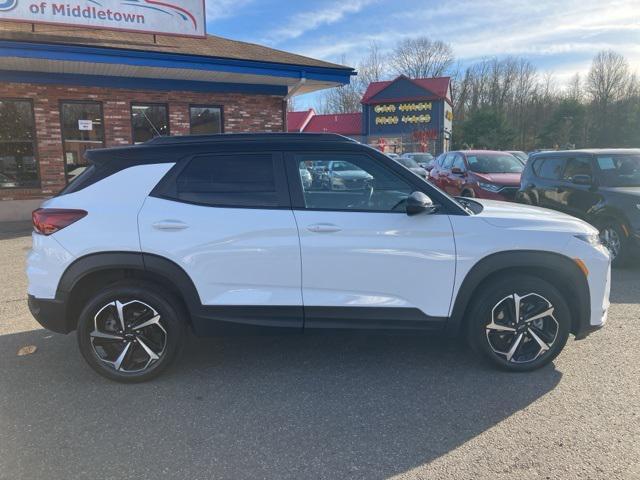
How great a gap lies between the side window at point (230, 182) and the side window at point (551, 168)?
648cm

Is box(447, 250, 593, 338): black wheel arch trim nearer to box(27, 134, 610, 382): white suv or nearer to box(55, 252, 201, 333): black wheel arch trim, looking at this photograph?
box(27, 134, 610, 382): white suv

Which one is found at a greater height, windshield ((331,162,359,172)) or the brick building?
the brick building

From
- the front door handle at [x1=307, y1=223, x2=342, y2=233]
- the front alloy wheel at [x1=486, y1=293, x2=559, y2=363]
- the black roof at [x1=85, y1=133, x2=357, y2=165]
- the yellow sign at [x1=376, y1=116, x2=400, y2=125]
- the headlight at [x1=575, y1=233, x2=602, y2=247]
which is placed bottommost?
the front alloy wheel at [x1=486, y1=293, x2=559, y2=363]

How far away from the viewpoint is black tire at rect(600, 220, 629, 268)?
22.2ft

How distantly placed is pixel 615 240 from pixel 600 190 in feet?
2.61

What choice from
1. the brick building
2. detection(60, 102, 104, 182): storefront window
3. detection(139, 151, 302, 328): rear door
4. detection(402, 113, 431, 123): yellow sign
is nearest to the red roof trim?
detection(402, 113, 431, 123): yellow sign

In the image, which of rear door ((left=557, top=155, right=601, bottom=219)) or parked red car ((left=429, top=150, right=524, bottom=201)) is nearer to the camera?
rear door ((left=557, top=155, right=601, bottom=219))

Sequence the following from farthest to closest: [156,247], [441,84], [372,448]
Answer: [441,84] < [156,247] < [372,448]

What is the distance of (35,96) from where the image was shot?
1118 centimetres

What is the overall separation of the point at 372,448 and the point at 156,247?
199 cm

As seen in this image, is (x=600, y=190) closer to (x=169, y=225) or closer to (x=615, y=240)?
(x=615, y=240)

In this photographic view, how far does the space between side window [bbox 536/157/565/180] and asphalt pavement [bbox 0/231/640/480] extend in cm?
458

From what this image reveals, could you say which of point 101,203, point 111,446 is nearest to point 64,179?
point 101,203

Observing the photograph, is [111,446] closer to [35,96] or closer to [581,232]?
[581,232]
